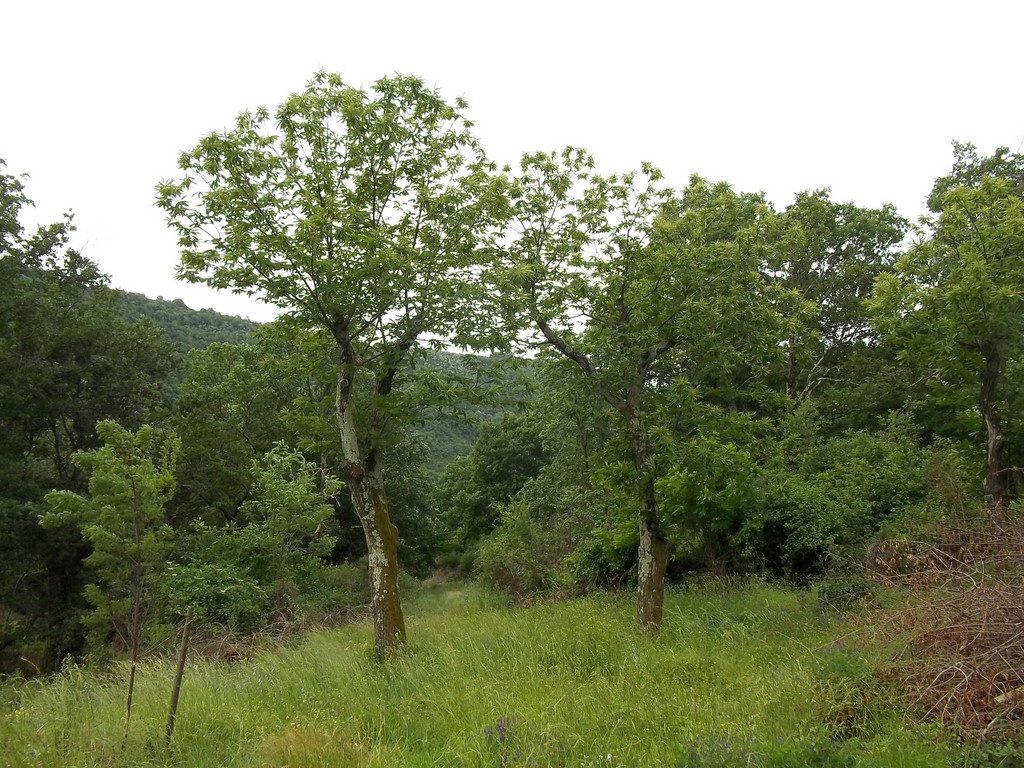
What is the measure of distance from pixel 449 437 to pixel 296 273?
179 feet

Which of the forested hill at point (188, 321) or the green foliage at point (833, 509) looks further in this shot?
the forested hill at point (188, 321)

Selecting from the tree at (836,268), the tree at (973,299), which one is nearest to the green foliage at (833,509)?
the tree at (973,299)

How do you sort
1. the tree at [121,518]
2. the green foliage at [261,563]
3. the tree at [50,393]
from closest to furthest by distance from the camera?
1. the tree at [121,518]
2. the green foliage at [261,563]
3. the tree at [50,393]

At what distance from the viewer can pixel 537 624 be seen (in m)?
8.98

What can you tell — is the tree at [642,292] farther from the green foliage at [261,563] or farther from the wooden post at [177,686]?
the green foliage at [261,563]

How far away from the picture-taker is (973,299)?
8469 mm

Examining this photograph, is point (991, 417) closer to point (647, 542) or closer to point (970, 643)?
point (647, 542)

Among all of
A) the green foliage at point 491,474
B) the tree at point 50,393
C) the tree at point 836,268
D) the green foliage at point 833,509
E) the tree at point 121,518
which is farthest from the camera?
the green foliage at point 491,474

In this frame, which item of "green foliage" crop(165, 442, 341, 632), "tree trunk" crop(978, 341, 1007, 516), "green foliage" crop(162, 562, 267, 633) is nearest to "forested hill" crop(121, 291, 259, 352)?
"green foliage" crop(165, 442, 341, 632)

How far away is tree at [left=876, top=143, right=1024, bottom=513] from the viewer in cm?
839

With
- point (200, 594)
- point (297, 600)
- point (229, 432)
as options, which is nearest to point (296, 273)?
point (200, 594)

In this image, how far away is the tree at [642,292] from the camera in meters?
8.97

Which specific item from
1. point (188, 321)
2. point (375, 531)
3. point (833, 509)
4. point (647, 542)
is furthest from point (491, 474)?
point (375, 531)

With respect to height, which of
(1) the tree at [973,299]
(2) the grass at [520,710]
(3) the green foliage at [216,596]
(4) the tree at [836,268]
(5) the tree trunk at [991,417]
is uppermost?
(4) the tree at [836,268]
